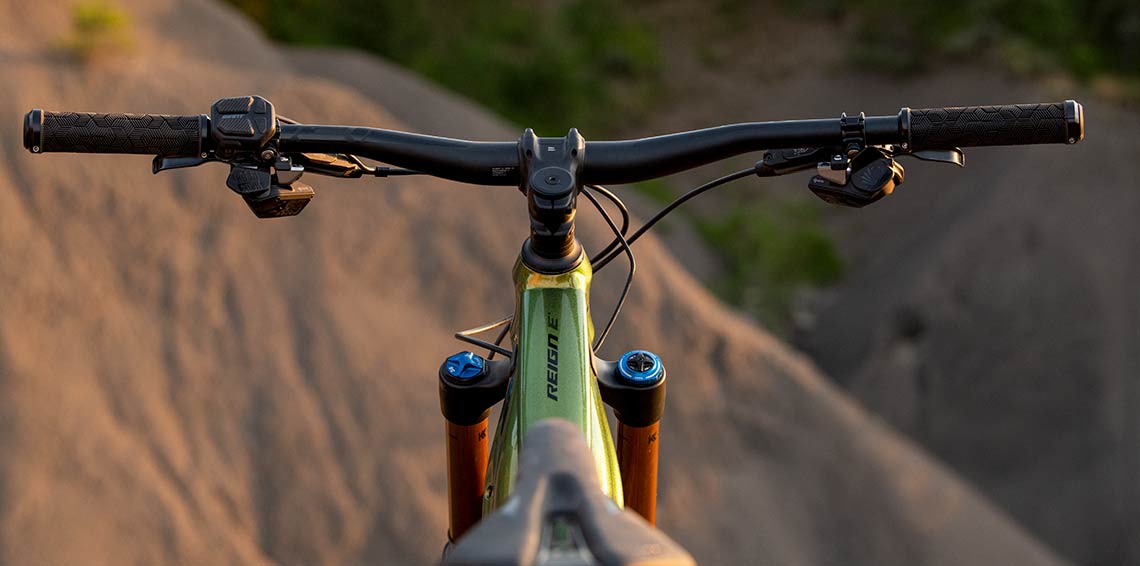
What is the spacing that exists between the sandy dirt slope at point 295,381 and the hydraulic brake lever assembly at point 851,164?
6611 millimetres

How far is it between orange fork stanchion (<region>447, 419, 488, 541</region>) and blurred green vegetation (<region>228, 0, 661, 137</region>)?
15.3 m

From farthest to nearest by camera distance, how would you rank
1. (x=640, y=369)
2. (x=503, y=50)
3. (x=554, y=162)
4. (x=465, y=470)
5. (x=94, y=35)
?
1. (x=503, y=50)
2. (x=94, y=35)
3. (x=465, y=470)
4. (x=640, y=369)
5. (x=554, y=162)

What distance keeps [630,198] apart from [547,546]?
14381mm

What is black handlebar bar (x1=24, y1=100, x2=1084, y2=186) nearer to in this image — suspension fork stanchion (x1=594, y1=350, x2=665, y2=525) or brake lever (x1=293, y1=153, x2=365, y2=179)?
brake lever (x1=293, y1=153, x2=365, y2=179)

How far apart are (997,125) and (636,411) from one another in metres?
0.90

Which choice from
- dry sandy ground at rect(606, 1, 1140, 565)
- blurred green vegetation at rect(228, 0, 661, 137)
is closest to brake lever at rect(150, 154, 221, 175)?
dry sandy ground at rect(606, 1, 1140, 565)

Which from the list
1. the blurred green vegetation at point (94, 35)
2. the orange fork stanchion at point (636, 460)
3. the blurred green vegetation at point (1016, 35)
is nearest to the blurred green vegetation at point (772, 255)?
the blurred green vegetation at point (1016, 35)

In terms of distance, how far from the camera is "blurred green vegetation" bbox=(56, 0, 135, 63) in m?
9.62

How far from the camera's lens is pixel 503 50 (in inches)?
799

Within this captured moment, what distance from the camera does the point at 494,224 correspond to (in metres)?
9.74

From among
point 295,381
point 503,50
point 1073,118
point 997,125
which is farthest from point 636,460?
point 503,50

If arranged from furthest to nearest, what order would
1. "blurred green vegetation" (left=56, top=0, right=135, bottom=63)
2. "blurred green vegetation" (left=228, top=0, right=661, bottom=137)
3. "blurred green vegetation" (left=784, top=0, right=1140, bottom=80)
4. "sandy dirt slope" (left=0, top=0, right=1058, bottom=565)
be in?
"blurred green vegetation" (left=784, top=0, right=1140, bottom=80), "blurred green vegetation" (left=228, top=0, right=661, bottom=137), "blurred green vegetation" (left=56, top=0, right=135, bottom=63), "sandy dirt slope" (left=0, top=0, right=1058, bottom=565)

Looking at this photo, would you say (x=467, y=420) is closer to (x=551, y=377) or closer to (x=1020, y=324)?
(x=551, y=377)

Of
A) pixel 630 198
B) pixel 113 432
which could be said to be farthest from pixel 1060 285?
pixel 113 432
